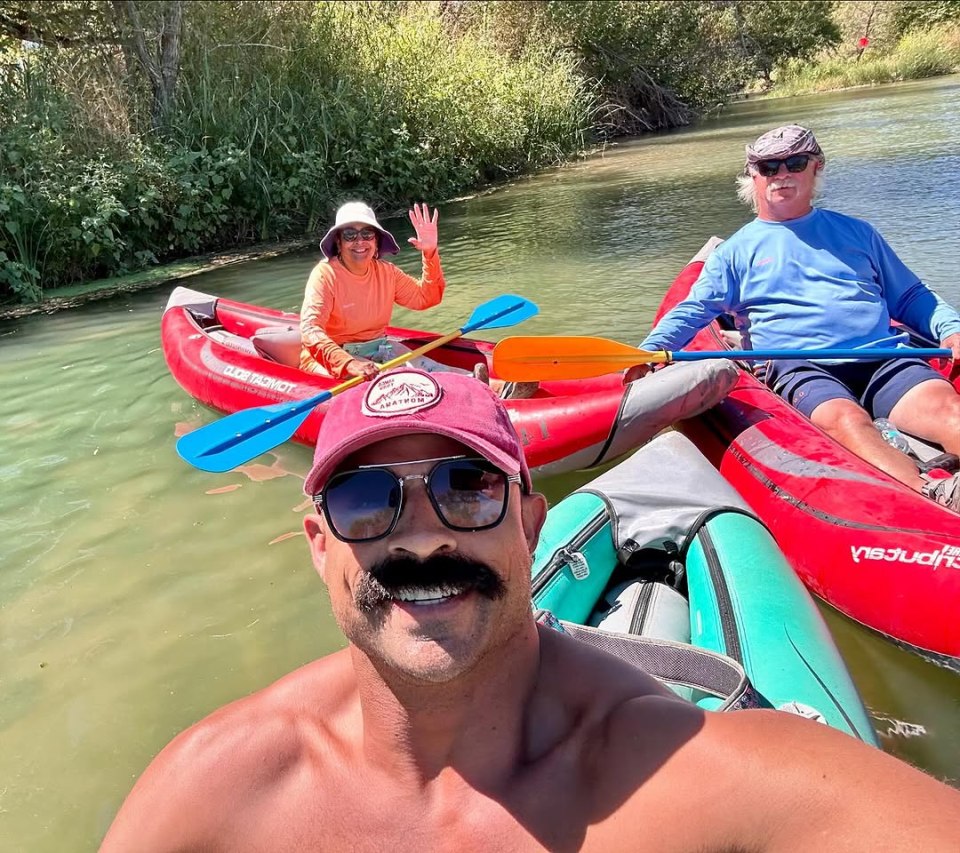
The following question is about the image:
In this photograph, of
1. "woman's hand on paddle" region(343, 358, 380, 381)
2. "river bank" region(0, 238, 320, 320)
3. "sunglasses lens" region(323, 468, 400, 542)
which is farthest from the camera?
"river bank" region(0, 238, 320, 320)

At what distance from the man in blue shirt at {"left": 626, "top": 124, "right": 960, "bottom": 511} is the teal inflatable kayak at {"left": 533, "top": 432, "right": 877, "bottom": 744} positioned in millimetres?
796

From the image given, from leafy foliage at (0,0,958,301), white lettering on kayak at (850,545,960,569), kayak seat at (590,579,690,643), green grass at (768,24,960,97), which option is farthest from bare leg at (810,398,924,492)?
green grass at (768,24,960,97)

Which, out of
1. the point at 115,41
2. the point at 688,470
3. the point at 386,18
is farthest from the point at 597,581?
the point at 386,18

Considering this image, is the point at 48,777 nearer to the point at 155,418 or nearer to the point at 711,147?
the point at 155,418

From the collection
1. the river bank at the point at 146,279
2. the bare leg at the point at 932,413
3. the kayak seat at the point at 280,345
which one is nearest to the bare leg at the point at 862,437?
the bare leg at the point at 932,413

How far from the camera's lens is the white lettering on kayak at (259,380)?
13.6 feet

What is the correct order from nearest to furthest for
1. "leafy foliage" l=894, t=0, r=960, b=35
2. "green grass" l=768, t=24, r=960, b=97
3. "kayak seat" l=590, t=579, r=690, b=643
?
"kayak seat" l=590, t=579, r=690, b=643 → "green grass" l=768, t=24, r=960, b=97 → "leafy foliage" l=894, t=0, r=960, b=35

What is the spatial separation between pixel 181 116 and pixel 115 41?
4.21 ft

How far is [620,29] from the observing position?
20734 millimetres

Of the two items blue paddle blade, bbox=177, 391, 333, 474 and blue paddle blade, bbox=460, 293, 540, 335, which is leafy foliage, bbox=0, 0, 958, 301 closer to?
blue paddle blade, bbox=460, 293, 540, 335

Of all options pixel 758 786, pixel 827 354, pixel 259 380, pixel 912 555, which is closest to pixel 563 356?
pixel 827 354

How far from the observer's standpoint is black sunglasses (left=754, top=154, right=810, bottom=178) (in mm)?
3189

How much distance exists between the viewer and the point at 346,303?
14.2ft

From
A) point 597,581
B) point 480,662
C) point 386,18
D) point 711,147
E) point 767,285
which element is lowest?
point 711,147
